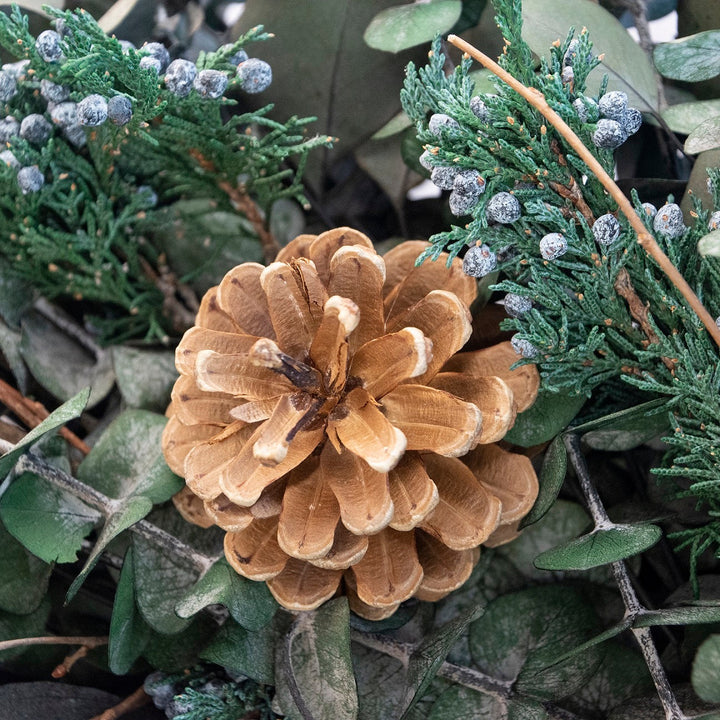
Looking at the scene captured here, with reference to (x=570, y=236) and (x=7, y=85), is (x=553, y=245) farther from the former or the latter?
(x=7, y=85)

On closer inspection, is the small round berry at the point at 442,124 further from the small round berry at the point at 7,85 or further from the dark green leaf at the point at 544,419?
the small round berry at the point at 7,85

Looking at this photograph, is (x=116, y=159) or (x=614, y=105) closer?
(x=614, y=105)

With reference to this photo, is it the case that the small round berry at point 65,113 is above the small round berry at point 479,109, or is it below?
above

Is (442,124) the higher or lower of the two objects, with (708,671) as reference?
higher

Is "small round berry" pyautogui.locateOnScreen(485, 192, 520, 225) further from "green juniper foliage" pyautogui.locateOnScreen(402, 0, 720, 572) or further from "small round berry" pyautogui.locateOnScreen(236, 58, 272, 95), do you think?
"small round berry" pyautogui.locateOnScreen(236, 58, 272, 95)

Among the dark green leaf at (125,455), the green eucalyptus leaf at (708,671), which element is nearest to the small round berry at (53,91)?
the dark green leaf at (125,455)

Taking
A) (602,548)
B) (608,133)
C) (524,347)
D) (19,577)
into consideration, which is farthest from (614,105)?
(19,577)

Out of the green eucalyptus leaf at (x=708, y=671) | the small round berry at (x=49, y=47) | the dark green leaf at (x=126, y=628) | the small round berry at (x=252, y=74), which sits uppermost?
the small round berry at (x=49, y=47)
